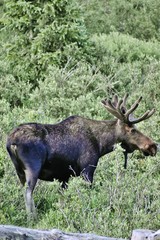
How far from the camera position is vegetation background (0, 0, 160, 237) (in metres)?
7.95

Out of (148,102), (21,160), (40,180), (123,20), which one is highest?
(21,160)

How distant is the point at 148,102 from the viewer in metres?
15.4

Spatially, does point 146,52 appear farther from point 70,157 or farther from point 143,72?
point 70,157

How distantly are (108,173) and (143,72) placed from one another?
396 inches

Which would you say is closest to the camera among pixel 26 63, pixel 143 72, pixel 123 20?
pixel 26 63

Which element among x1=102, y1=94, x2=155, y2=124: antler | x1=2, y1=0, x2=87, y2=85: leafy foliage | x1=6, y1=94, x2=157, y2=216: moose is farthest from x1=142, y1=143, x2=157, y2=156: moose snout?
x1=2, y1=0, x2=87, y2=85: leafy foliage

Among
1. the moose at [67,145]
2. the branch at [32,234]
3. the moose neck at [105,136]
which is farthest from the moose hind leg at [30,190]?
the branch at [32,234]

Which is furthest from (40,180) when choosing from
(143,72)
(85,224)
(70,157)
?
(143,72)

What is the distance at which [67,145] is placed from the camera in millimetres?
9195

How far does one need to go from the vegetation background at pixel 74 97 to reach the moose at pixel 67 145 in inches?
7.3

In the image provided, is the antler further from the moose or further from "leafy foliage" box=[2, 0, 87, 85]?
"leafy foliage" box=[2, 0, 87, 85]

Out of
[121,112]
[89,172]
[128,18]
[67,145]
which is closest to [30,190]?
[67,145]

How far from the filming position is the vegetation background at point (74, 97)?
795 centimetres

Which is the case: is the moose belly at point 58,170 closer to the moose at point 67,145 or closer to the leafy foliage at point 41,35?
the moose at point 67,145
